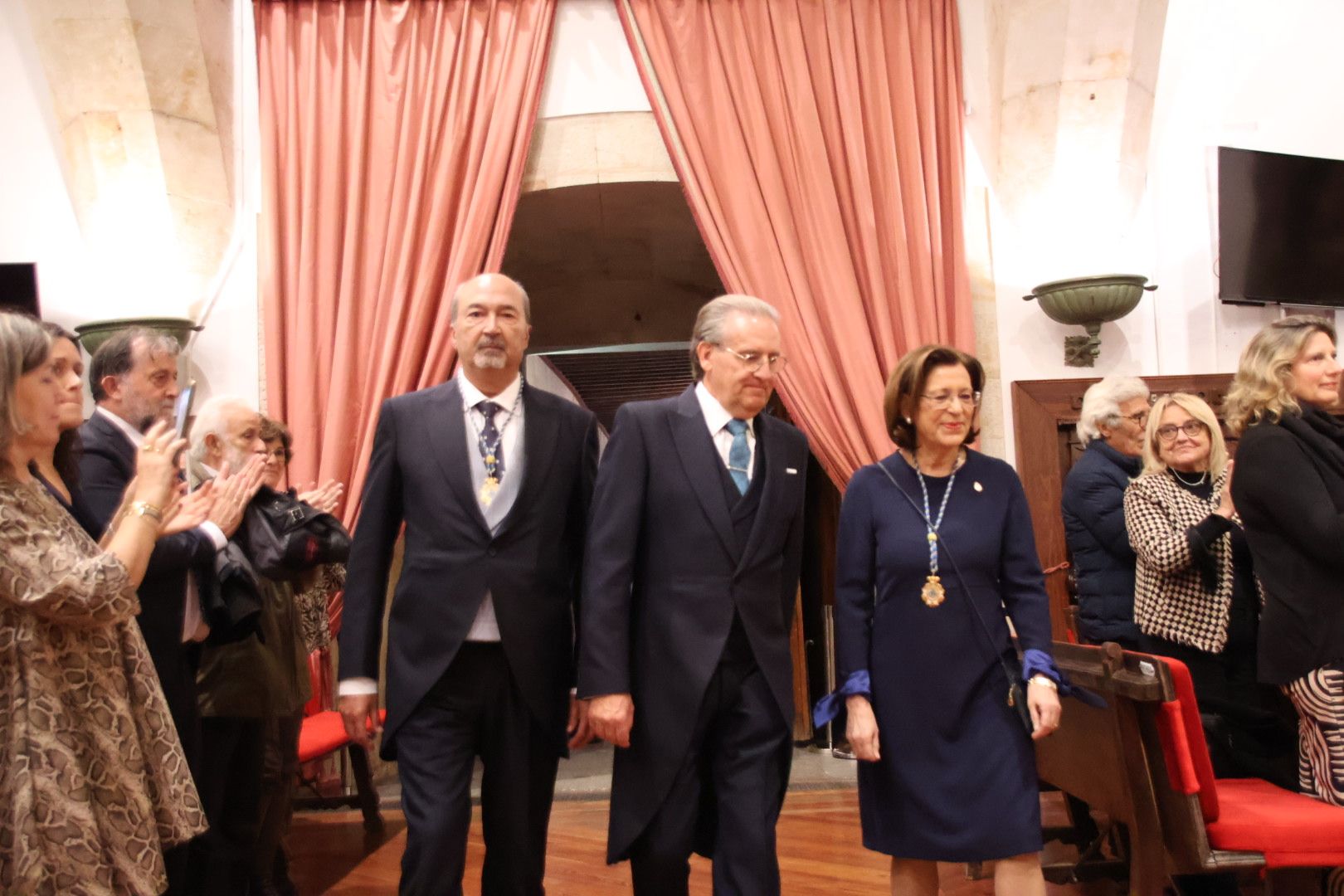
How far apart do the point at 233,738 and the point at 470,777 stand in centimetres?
104

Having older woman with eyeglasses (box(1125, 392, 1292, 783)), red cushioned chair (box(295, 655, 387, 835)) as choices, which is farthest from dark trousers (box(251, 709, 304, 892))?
older woman with eyeglasses (box(1125, 392, 1292, 783))

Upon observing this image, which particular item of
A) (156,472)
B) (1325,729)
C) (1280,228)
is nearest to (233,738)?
(156,472)

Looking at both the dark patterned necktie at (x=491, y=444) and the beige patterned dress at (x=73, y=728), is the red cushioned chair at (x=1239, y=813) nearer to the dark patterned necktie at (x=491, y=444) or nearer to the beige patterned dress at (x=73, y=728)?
the dark patterned necktie at (x=491, y=444)

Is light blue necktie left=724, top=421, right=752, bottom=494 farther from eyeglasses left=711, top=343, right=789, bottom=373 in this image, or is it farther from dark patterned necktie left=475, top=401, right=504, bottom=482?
dark patterned necktie left=475, top=401, right=504, bottom=482

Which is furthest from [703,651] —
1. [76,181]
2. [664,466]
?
[76,181]

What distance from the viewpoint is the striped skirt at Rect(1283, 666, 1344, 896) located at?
248cm

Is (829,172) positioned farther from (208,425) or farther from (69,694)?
(69,694)

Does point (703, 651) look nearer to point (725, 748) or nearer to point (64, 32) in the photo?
point (725, 748)

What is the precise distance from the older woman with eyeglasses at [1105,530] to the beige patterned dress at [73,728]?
2.76 m

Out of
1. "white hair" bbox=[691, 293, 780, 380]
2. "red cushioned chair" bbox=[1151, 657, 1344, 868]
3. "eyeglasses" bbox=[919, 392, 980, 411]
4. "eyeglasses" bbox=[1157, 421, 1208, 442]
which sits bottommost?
"red cushioned chair" bbox=[1151, 657, 1344, 868]

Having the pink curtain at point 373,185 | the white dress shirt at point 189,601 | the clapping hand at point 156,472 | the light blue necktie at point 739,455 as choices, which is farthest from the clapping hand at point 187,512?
the pink curtain at point 373,185

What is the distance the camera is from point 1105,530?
3676mm

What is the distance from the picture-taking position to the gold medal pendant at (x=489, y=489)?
2463 millimetres

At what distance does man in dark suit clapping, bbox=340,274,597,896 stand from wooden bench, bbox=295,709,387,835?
1.60 m
